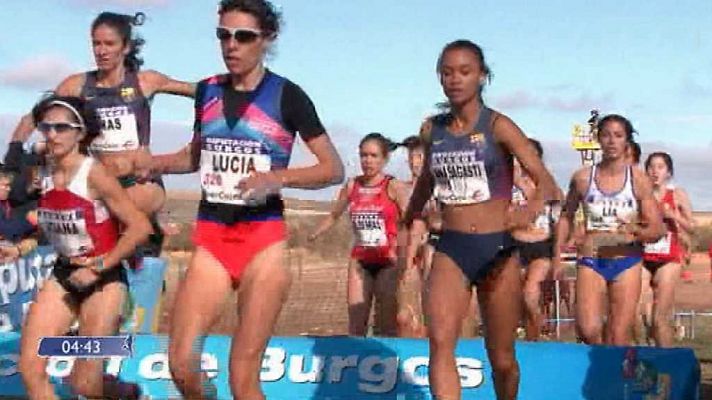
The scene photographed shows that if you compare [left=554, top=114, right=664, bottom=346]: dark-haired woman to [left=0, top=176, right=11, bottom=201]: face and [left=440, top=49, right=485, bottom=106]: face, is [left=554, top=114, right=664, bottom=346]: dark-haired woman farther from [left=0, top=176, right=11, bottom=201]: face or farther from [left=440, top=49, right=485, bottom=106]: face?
[left=0, top=176, right=11, bottom=201]: face

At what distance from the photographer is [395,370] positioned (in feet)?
35.2

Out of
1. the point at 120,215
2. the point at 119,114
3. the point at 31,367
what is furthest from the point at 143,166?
the point at 119,114

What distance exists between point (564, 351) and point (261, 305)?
150 inches

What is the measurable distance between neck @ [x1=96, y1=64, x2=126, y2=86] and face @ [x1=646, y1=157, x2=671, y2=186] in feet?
20.1

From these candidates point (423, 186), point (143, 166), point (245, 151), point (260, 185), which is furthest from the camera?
point (423, 186)

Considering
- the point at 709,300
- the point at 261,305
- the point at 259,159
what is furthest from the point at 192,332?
the point at 709,300

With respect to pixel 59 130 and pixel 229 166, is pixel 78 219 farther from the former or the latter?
pixel 229 166

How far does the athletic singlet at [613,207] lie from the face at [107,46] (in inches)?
145

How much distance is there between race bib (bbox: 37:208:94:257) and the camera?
811 cm

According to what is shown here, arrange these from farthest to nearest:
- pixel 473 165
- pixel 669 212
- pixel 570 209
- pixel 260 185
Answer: pixel 669 212 < pixel 570 209 < pixel 473 165 < pixel 260 185

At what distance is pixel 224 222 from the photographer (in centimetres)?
727

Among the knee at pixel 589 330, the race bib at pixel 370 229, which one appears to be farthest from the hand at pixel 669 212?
the knee at pixel 589 330

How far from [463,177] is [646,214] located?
2.65m

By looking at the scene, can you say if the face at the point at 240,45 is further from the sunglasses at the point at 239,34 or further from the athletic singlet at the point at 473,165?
the athletic singlet at the point at 473,165
